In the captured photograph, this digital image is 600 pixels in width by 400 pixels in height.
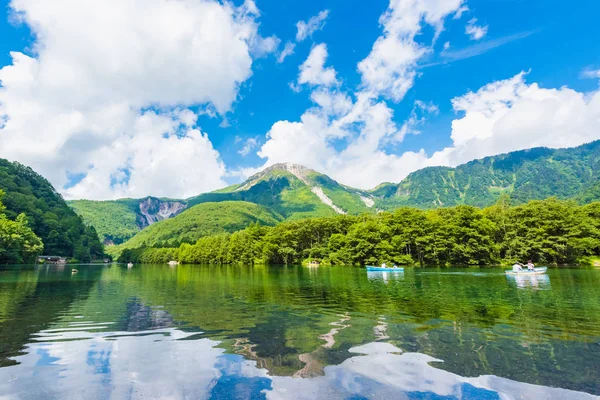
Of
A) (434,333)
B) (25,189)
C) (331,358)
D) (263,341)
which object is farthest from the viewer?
(25,189)

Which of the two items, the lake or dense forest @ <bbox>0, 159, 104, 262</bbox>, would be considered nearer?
the lake

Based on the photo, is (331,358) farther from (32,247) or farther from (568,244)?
(32,247)

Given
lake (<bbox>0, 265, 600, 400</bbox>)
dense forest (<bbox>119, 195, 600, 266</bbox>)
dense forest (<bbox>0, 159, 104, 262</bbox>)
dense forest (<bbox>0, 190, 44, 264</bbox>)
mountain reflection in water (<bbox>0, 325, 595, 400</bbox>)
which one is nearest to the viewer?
mountain reflection in water (<bbox>0, 325, 595, 400</bbox>)

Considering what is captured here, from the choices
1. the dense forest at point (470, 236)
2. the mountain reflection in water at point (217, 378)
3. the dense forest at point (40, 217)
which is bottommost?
the mountain reflection in water at point (217, 378)

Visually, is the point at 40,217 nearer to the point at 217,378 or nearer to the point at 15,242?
the point at 15,242

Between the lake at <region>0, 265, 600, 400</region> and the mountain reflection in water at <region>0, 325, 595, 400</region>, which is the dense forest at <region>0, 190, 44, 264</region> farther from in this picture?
the mountain reflection in water at <region>0, 325, 595, 400</region>

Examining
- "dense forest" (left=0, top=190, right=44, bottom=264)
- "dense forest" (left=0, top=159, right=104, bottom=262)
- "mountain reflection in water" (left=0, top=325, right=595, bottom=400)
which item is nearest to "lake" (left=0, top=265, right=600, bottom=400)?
"mountain reflection in water" (left=0, top=325, right=595, bottom=400)

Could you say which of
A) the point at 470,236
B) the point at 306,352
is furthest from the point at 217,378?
the point at 470,236

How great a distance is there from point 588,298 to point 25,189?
237478 millimetres

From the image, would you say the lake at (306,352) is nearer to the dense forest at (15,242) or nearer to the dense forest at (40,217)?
the dense forest at (15,242)

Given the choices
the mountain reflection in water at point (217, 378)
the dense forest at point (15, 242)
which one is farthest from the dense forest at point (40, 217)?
the mountain reflection in water at point (217, 378)

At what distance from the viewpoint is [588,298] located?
25094 millimetres

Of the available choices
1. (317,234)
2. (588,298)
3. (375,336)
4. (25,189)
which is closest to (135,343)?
(375,336)

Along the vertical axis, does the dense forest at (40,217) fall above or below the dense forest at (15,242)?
above
